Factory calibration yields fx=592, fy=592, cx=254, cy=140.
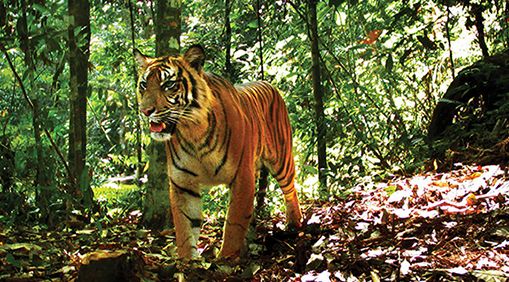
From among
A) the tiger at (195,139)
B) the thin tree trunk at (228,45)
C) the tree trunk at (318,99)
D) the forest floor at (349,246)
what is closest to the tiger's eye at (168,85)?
the tiger at (195,139)

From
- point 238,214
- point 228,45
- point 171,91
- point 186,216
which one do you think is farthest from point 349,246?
point 228,45

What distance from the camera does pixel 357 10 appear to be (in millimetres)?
7602

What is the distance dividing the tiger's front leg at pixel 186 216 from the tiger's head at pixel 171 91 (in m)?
0.42

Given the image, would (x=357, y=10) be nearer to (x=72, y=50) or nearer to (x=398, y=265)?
(x=72, y=50)

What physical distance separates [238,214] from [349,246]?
33.4 inches

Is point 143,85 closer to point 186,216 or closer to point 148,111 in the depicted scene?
point 148,111

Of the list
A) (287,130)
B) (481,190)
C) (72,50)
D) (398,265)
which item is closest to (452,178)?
(481,190)

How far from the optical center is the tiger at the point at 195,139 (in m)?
3.66

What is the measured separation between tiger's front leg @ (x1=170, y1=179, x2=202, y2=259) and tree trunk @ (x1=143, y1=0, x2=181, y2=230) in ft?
1.86

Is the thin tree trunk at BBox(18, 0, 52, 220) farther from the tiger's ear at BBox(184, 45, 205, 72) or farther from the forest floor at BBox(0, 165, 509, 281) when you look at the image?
the tiger's ear at BBox(184, 45, 205, 72)

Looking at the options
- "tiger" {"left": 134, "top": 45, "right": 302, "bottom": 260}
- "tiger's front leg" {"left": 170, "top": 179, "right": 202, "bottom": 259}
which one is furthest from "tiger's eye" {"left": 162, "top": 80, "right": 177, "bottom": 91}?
"tiger's front leg" {"left": 170, "top": 179, "right": 202, "bottom": 259}

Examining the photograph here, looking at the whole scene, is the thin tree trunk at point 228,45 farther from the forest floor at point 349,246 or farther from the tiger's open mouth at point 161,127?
the tiger's open mouth at point 161,127

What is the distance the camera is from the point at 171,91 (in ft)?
12.1

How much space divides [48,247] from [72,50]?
167 centimetres
